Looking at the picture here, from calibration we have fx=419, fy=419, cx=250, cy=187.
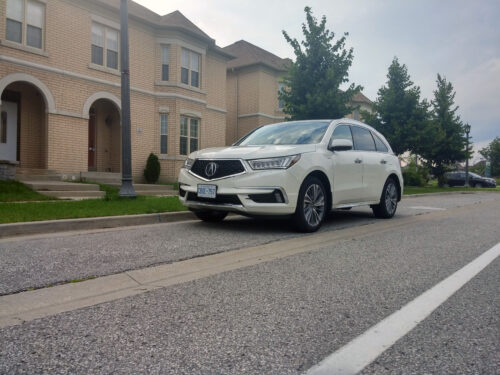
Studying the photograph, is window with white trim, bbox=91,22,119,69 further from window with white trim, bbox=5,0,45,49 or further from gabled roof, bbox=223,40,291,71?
gabled roof, bbox=223,40,291,71

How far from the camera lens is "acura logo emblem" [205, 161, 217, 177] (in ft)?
20.9

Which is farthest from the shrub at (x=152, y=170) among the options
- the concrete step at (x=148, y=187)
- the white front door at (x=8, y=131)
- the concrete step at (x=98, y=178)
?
the white front door at (x=8, y=131)

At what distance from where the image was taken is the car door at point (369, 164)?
7.91 m

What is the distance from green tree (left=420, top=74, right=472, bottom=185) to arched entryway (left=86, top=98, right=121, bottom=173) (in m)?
24.1

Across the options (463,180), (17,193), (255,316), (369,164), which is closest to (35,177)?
(17,193)

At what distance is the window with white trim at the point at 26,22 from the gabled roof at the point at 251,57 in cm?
1235

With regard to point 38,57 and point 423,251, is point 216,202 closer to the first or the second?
point 423,251

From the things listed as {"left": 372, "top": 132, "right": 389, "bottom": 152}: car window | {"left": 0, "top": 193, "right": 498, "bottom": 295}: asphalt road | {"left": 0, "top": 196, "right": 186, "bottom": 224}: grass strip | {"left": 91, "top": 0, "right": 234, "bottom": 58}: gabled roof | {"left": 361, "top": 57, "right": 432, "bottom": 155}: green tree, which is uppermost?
{"left": 91, "top": 0, "right": 234, "bottom": 58}: gabled roof

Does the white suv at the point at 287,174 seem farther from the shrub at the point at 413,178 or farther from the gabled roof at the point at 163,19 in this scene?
the shrub at the point at 413,178

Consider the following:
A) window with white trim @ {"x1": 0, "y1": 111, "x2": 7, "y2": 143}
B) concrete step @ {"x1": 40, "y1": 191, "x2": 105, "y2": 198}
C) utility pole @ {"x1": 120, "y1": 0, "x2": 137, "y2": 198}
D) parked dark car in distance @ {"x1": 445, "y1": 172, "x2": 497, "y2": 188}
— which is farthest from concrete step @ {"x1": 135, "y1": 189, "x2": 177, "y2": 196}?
parked dark car in distance @ {"x1": 445, "y1": 172, "x2": 497, "y2": 188}

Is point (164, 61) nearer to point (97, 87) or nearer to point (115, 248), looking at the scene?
point (97, 87)

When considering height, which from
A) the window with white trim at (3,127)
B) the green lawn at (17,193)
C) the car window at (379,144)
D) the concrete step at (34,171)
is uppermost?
the window with white trim at (3,127)

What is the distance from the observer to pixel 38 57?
1469 centimetres

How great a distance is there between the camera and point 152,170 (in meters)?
17.8
